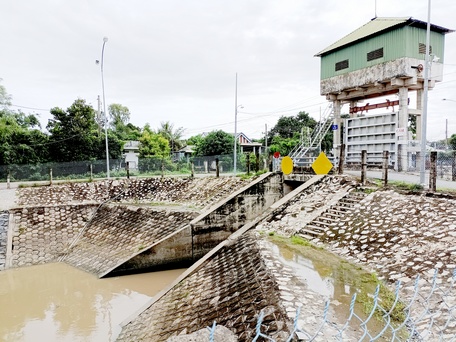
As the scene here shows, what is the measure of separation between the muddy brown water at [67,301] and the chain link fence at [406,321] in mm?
5226

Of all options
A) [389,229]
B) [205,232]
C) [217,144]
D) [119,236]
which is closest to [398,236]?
[389,229]

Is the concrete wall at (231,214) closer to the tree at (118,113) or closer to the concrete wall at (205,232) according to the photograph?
the concrete wall at (205,232)

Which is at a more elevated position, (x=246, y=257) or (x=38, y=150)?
(x=38, y=150)

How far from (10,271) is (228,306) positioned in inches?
401

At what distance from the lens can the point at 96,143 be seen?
88.2ft

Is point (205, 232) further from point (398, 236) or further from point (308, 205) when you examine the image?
point (398, 236)

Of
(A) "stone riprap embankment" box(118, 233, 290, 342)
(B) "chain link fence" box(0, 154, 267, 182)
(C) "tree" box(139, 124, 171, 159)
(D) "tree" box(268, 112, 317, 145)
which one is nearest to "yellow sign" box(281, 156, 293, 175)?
(A) "stone riprap embankment" box(118, 233, 290, 342)

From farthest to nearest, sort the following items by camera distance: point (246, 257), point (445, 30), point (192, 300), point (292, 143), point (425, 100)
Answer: point (292, 143)
point (445, 30)
point (425, 100)
point (246, 257)
point (192, 300)

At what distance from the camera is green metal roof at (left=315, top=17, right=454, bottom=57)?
15532 millimetres

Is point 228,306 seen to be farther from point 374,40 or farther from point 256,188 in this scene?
point 374,40

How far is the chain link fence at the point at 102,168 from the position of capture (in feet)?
71.9

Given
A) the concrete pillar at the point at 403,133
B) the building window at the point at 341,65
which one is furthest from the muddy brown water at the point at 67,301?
the building window at the point at 341,65

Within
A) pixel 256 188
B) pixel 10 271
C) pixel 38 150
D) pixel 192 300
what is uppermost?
pixel 38 150

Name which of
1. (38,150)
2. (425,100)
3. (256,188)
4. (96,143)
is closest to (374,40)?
(425,100)
